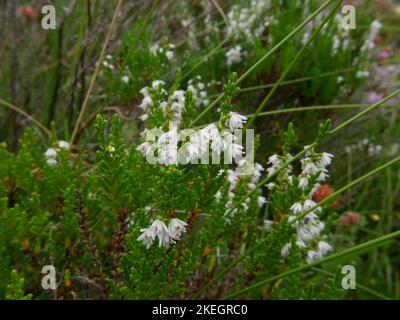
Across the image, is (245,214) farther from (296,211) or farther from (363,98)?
(363,98)

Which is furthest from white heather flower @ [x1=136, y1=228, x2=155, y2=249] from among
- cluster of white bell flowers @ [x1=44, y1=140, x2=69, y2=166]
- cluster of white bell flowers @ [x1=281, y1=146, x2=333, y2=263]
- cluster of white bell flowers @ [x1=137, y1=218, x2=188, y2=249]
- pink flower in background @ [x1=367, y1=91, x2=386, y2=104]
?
pink flower in background @ [x1=367, y1=91, x2=386, y2=104]

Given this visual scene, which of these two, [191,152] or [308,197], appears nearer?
[191,152]

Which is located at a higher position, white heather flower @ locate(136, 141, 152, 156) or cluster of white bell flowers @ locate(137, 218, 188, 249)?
white heather flower @ locate(136, 141, 152, 156)

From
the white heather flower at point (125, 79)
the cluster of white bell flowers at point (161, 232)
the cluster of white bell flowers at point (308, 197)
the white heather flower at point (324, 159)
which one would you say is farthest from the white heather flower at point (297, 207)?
the white heather flower at point (125, 79)

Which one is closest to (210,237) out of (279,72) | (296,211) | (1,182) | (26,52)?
(296,211)

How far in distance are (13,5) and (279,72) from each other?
144 centimetres

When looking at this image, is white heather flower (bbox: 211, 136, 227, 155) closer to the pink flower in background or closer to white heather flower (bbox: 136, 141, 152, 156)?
Answer: white heather flower (bbox: 136, 141, 152, 156)

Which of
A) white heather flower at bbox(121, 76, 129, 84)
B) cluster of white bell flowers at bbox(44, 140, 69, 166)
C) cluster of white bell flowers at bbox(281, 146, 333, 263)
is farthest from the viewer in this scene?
white heather flower at bbox(121, 76, 129, 84)

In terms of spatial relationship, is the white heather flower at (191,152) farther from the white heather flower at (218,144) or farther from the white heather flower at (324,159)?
the white heather flower at (324,159)

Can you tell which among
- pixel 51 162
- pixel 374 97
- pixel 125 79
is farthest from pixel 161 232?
pixel 374 97

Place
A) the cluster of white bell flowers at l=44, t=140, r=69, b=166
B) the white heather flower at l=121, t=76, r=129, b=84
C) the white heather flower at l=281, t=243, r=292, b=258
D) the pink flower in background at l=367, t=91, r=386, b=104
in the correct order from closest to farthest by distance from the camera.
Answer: the white heather flower at l=281, t=243, r=292, b=258 < the cluster of white bell flowers at l=44, t=140, r=69, b=166 < the white heather flower at l=121, t=76, r=129, b=84 < the pink flower in background at l=367, t=91, r=386, b=104

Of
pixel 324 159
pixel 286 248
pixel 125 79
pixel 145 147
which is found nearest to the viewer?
pixel 145 147

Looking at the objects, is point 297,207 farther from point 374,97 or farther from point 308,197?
point 374,97
